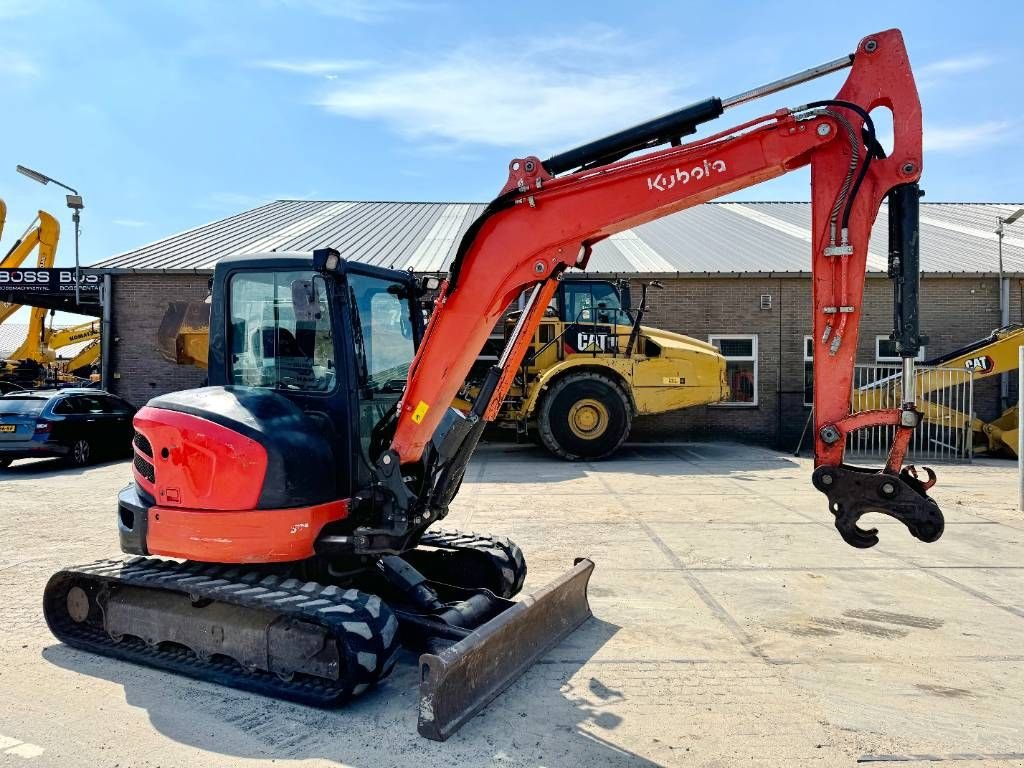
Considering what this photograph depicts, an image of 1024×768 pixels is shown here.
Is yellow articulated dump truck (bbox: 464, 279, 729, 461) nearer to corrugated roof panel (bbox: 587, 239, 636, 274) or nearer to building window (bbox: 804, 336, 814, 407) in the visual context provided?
corrugated roof panel (bbox: 587, 239, 636, 274)

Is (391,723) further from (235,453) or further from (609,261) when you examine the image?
(609,261)

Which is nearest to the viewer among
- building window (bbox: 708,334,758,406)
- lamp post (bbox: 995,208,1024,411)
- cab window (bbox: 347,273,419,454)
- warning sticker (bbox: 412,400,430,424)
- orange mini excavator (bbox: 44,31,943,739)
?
orange mini excavator (bbox: 44,31,943,739)

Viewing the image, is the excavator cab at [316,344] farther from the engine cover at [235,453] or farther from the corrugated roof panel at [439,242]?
the corrugated roof panel at [439,242]

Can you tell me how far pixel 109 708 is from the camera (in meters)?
3.92

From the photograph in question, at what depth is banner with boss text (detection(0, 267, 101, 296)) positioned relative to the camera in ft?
62.0

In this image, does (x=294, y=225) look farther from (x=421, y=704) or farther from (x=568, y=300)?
(x=421, y=704)

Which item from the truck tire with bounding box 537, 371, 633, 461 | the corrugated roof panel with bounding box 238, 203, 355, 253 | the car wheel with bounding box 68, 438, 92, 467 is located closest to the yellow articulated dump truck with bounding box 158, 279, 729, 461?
the truck tire with bounding box 537, 371, 633, 461

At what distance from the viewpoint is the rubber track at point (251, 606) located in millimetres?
3799

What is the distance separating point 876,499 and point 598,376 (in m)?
10.3

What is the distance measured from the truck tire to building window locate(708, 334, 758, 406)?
14.8 feet

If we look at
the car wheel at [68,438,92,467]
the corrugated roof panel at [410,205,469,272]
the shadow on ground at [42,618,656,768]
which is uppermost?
the corrugated roof panel at [410,205,469,272]

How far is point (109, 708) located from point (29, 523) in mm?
5524

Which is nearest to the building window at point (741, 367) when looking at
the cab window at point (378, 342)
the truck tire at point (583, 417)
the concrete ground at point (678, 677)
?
the truck tire at point (583, 417)

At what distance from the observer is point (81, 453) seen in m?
13.3
